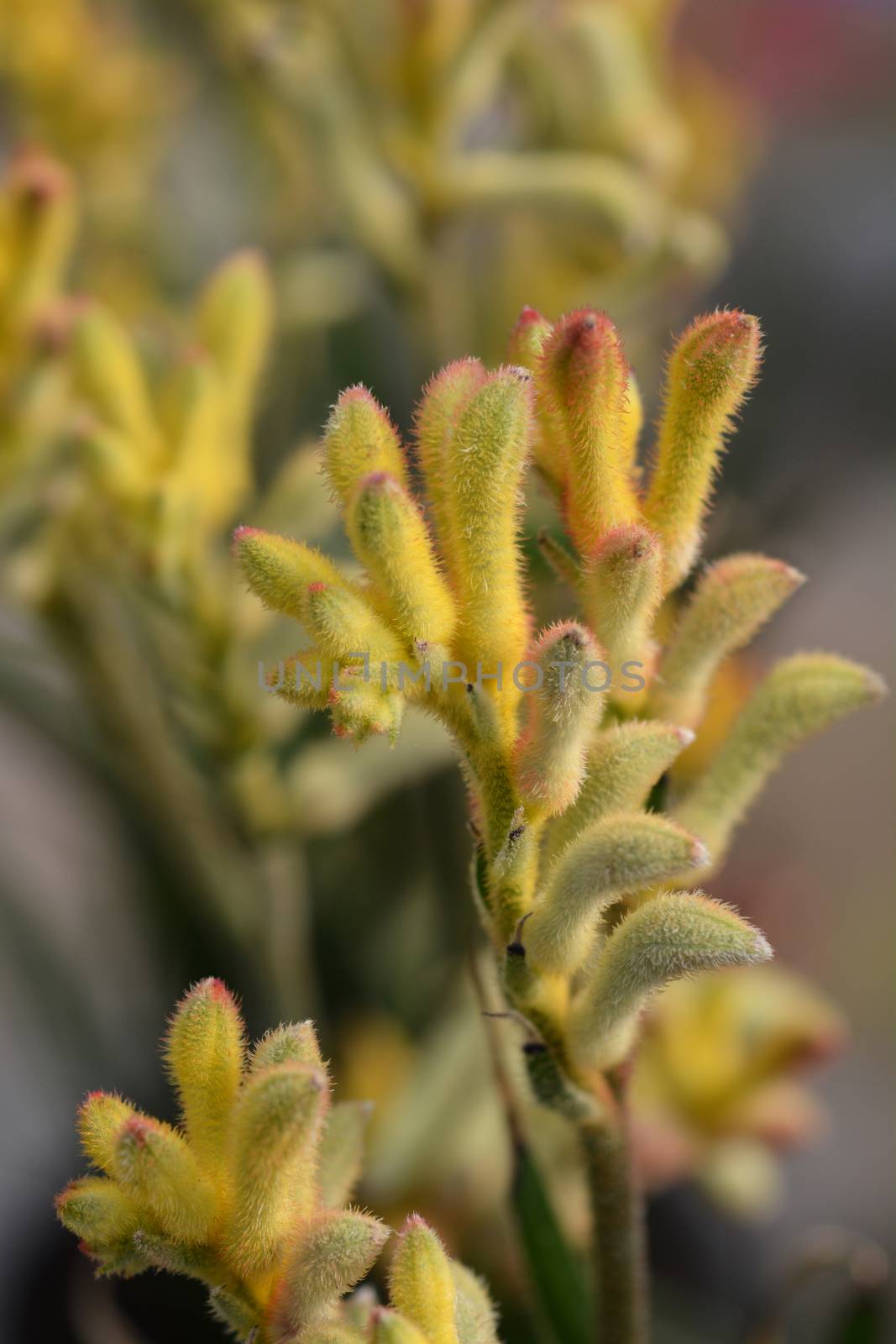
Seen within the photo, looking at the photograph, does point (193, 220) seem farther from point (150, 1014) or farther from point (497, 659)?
point (497, 659)

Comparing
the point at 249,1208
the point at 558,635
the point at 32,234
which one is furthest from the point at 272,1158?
the point at 32,234

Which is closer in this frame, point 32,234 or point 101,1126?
point 101,1126

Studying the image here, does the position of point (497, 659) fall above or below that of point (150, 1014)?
below

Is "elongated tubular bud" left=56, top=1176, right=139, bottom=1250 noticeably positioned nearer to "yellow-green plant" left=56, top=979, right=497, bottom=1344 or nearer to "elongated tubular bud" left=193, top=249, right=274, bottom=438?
"yellow-green plant" left=56, top=979, right=497, bottom=1344

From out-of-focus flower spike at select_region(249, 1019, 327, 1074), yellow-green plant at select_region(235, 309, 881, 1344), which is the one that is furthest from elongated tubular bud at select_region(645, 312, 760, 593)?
out-of-focus flower spike at select_region(249, 1019, 327, 1074)

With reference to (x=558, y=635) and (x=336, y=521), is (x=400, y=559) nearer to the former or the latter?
(x=558, y=635)

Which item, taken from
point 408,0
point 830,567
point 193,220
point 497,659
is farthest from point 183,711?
point 830,567

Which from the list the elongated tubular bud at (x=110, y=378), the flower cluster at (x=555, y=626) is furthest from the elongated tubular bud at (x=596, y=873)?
the elongated tubular bud at (x=110, y=378)
